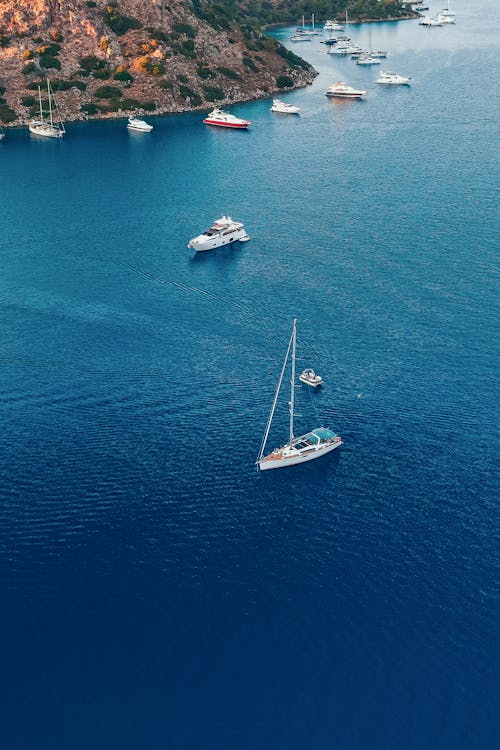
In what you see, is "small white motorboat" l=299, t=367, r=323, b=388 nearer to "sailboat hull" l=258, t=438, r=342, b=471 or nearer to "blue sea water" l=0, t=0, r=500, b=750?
"blue sea water" l=0, t=0, r=500, b=750

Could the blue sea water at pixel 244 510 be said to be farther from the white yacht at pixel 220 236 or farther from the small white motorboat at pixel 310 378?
the white yacht at pixel 220 236

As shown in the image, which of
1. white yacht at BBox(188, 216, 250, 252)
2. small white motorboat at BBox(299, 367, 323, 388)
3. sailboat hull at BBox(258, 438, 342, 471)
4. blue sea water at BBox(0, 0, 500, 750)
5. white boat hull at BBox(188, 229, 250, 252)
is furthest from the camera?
white yacht at BBox(188, 216, 250, 252)

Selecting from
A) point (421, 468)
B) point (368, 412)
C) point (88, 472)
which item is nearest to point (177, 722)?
point (88, 472)

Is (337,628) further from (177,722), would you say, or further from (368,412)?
(368,412)

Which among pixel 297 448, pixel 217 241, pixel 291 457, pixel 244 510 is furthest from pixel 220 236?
pixel 244 510

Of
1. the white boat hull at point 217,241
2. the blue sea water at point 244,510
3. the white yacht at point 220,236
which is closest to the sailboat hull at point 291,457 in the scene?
the blue sea water at point 244,510

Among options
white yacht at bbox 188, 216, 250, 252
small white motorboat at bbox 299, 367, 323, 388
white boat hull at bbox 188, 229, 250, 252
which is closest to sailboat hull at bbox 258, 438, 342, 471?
small white motorboat at bbox 299, 367, 323, 388
